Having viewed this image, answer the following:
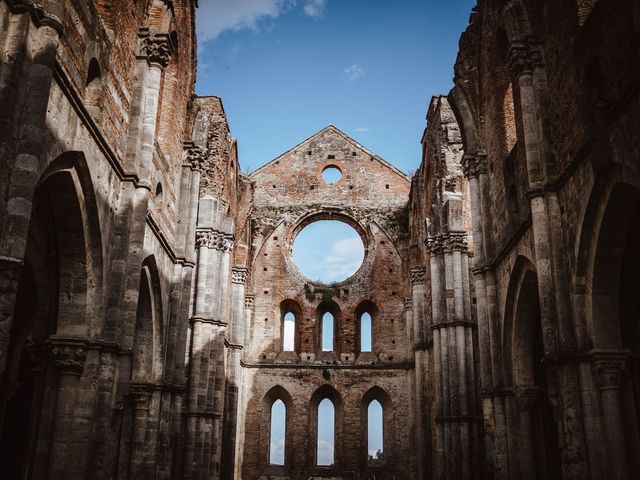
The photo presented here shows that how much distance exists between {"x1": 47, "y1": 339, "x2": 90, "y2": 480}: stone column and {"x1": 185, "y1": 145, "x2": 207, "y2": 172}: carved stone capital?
7.30 meters

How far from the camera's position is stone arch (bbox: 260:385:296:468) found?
2533 centimetres

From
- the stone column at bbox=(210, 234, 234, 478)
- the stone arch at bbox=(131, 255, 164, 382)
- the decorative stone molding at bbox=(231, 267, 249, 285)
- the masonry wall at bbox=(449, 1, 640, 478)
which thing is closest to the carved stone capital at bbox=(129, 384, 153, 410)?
the stone arch at bbox=(131, 255, 164, 382)

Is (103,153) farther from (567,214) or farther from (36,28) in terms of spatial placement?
(567,214)

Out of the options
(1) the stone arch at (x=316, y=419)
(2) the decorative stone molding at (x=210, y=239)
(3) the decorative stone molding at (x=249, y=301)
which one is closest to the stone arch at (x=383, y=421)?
(1) the stone arch at (x=316, y=419)

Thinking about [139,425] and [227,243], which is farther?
[227,243]

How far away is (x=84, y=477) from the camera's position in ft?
30.1

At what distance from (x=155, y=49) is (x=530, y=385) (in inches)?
351

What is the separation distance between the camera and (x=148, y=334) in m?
13.8

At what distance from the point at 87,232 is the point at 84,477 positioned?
3.32 m

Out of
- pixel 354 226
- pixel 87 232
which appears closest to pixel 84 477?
pixel 87 232

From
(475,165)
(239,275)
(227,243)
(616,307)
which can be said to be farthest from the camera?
(239,275)

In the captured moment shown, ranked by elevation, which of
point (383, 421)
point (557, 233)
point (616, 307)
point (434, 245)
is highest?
point (434, 245)

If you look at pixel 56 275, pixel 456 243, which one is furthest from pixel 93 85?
pixel 456 243

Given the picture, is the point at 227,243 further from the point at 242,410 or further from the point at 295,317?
the point at 295,317
